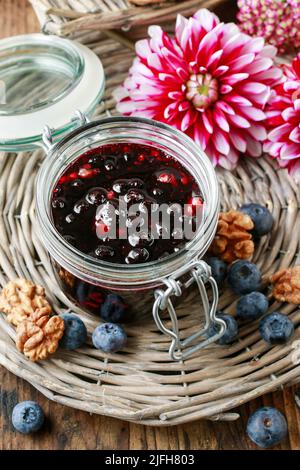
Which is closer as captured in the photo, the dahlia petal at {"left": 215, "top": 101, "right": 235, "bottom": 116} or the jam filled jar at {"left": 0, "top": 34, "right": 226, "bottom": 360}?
the jam filled jar at {"left": 0, "top": 34, "right": 226, "bottom": 360}

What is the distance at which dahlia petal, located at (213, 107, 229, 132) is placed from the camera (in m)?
1.40

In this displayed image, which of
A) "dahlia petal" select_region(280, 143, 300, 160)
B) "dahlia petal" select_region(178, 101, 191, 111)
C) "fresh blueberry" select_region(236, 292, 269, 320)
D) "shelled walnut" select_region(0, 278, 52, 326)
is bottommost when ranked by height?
"fresh blueberry" select_region(236, 292, 269, 320)

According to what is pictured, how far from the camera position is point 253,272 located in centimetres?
128

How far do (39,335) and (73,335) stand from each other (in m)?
0.05

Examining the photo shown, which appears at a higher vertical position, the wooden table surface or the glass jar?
the glass jar

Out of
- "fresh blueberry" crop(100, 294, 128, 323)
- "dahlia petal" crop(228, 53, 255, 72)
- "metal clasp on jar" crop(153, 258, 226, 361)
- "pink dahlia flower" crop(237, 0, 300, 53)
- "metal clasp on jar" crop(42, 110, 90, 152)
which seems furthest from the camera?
"pink dahlia flower" crop(237, 0, 300, 53)

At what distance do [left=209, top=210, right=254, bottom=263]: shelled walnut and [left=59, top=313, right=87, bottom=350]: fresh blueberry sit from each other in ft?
0.87

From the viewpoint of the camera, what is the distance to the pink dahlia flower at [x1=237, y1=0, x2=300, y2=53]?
4.98ft

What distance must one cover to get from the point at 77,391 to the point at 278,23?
0.83 m

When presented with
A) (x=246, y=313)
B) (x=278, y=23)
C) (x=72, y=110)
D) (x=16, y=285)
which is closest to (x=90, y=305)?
(x=16, y=285)

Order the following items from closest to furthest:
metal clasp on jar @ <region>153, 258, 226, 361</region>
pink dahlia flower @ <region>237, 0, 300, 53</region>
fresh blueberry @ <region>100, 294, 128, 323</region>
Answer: metal clasp on jar @ <region>153, 258, 226, 361</region> < fresh blueberry @ <region>100, 294, 128, 323</region> < pink dahlia flower @ <region>237, 0, 300, 53</region>

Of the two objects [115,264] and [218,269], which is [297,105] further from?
[115,264]

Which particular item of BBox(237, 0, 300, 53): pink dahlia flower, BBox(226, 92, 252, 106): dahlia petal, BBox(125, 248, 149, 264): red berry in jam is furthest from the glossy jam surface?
BBox(237, 0, 300, 53): pink dahlia flower

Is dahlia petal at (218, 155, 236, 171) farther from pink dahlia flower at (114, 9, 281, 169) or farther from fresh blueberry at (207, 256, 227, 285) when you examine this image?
fresh blueberry at (207, 256, 227, 285)
